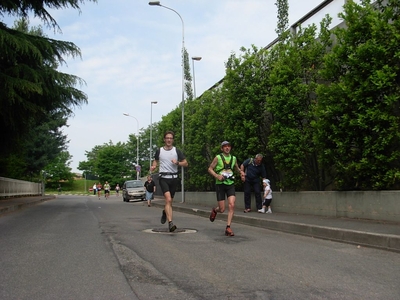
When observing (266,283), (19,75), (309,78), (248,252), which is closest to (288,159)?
(309,78)

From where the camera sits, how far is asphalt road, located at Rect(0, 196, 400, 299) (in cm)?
436

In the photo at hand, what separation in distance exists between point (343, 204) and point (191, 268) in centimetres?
641

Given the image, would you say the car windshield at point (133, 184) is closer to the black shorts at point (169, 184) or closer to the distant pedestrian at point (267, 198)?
the distant pedestrian at point (267, 198)

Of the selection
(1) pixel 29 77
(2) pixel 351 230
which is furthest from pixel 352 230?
(1) pixel 29 77

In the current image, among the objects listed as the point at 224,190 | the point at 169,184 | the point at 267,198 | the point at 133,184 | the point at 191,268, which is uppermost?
the point at 133,184

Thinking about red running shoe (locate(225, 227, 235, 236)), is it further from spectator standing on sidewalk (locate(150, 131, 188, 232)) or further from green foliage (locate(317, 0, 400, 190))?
green foliage (locate(317, 0, 400, 190))

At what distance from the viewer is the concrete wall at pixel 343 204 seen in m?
9.27

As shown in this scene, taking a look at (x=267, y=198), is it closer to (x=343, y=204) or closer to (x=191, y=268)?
(x=343, y=204)

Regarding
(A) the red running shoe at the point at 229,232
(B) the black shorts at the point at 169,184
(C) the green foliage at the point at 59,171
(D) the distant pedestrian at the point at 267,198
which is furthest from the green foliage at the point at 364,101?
(C) the green foliage at the point at 59,171

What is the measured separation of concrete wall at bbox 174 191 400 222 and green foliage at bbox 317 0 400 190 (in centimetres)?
27

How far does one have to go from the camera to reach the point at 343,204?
10.7 metres

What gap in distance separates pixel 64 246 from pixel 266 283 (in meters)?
3.91

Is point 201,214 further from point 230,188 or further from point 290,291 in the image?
point 290,291

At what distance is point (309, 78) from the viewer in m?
12.9
